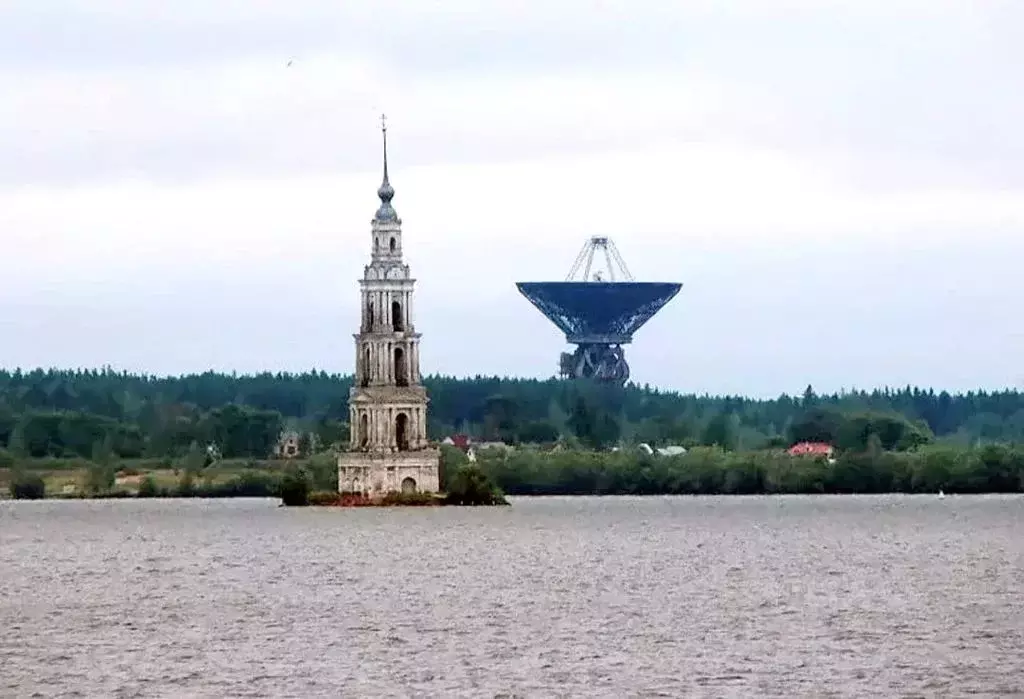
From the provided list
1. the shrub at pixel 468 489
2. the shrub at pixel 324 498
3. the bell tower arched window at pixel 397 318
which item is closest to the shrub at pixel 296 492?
the shrub at pixel 324 498

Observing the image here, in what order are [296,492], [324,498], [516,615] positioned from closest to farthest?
[516,615]
[324,498]
[296,492]

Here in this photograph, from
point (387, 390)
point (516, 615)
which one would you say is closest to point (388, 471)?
point (387, 390)

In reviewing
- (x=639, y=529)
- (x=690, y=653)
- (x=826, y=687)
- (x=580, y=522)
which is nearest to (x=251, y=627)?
(x=690, y=653)

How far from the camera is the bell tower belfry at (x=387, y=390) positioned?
189625 millimetres

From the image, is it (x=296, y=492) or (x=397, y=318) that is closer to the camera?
(x=397, y=318)

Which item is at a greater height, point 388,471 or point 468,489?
point 388,471

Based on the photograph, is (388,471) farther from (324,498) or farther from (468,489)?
(324,498)

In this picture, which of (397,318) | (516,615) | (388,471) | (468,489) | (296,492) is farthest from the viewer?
(296,492)

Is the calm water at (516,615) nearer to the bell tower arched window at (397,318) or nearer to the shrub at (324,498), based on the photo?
the bell tower arched window at (397,318)

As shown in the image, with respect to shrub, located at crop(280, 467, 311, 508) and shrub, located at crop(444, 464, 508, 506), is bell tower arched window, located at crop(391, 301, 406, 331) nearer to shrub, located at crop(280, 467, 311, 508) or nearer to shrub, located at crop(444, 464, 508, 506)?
shrub, located at crop(444, 464, 508, 506)

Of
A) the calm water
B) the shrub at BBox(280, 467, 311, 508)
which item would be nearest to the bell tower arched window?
the shrub at BBox(280, 467, 311, 508)

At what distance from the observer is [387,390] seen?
624ft

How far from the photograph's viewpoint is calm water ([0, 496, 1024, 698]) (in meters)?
77.1

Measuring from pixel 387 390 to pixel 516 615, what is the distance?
304 ft
